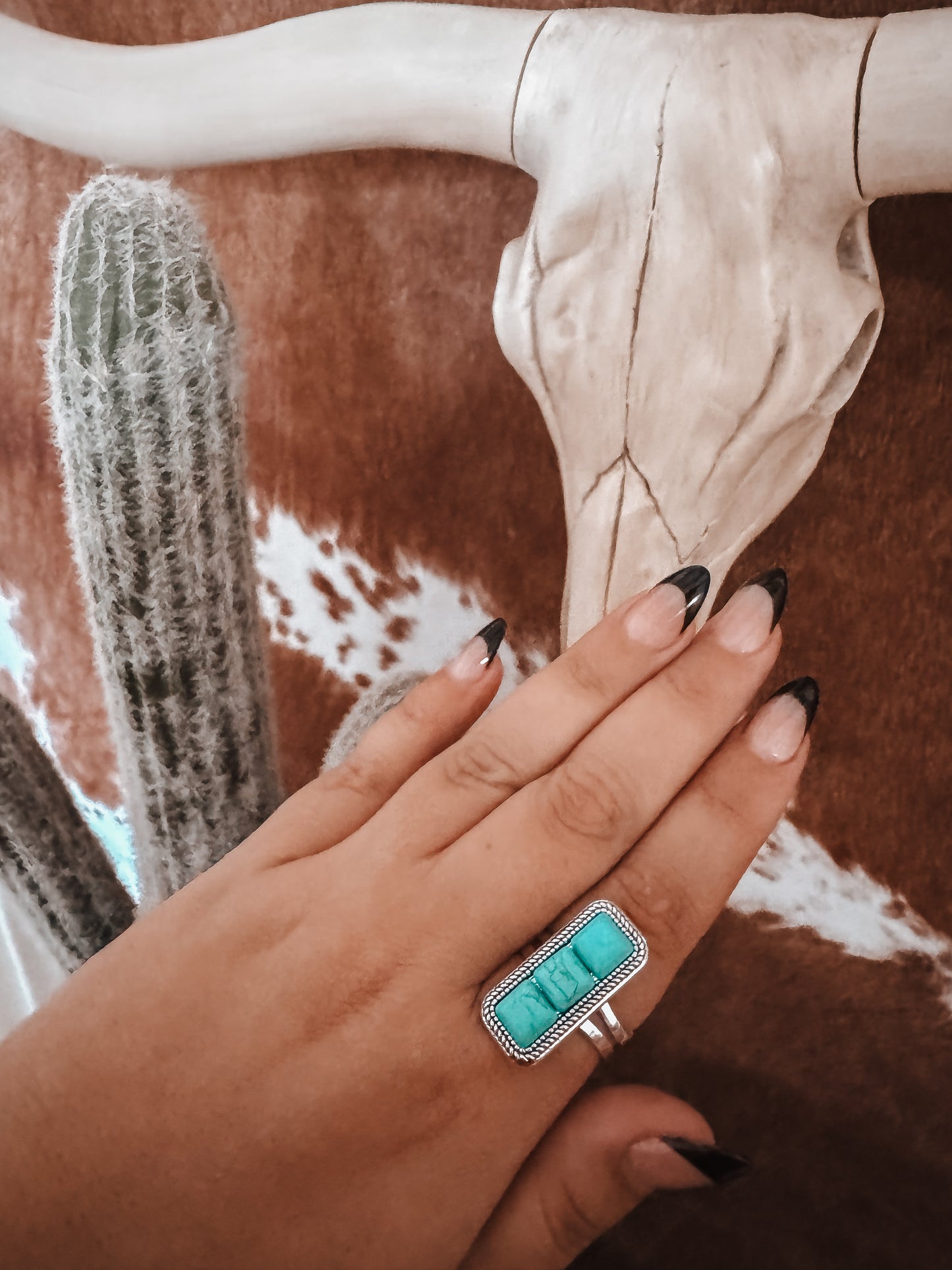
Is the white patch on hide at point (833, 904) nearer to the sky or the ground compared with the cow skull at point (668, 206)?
nearer to the ground

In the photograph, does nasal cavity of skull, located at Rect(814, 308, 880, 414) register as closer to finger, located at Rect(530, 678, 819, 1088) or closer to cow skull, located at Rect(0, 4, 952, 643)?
cow skull, located at Rect(0, 4, 952, 643)

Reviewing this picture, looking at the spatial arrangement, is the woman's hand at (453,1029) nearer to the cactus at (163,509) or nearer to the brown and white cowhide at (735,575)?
the brown and white cowhide at (735,575)

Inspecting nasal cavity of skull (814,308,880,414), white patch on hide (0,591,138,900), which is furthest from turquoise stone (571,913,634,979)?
white patch on hide (0,591,138,900)

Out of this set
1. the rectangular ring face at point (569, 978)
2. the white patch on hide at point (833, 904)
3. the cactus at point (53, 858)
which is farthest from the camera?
the cactus at point (53, 858)

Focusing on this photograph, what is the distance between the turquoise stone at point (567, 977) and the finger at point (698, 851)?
0.06ft

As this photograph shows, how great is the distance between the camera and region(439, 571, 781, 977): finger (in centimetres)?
29

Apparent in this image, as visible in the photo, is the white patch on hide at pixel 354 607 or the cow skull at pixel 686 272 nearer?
the cow skull at pixel 686 272

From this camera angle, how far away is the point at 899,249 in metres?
0.32

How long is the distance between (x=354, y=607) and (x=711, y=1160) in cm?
32

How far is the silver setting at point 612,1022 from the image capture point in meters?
0.28

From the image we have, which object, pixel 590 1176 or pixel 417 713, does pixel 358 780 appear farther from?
pixel 590 1176

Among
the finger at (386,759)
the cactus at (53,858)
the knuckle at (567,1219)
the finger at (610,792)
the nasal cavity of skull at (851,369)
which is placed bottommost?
the knuckle at (567,1219)

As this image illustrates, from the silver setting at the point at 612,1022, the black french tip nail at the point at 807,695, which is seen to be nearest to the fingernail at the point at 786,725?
the black french tip nail at the point at 807,695

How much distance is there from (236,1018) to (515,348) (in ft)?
0.92
